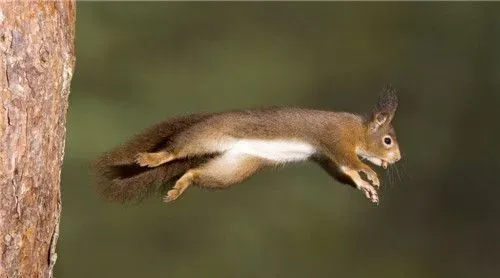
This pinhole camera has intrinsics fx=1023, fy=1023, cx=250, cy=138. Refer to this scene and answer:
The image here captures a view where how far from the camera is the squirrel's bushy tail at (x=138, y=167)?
10.1ft

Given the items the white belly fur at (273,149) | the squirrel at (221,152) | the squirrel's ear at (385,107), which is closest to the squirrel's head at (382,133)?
the squirrel's ear at (385,107)

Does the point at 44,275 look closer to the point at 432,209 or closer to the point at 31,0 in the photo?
the point at 31,0

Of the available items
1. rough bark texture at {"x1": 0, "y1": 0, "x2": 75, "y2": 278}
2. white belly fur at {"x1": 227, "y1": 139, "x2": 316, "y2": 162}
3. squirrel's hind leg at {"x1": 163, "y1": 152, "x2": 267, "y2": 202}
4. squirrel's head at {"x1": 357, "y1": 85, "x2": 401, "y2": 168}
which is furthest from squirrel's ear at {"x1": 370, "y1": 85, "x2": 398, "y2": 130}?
rough bark texture at {"x1": 0, "y1": 0, "x2": 75, "y2": 278}

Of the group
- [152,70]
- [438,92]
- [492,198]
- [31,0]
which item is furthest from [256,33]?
[31,0]

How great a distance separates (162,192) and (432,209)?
5.13 metres

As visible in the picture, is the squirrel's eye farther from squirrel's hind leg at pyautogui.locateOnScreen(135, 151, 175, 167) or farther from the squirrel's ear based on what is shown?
squirrel's hind leg at pyautogui.locateOnScreen(135, 151, 175, 167)

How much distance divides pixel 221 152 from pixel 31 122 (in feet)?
A: 2.17

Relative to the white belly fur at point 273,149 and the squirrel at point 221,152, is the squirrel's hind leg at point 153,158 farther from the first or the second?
the white belly fur at point 273,149

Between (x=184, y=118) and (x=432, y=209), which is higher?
(x=184, y=118)

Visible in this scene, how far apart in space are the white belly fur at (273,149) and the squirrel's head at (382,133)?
0.85 ft

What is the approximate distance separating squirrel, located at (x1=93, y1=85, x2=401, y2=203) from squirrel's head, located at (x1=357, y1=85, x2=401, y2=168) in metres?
0.13

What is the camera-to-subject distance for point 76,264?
26.8ft

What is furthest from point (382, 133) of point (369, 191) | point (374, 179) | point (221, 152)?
point (221, 152)

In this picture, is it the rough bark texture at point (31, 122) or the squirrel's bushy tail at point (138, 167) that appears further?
the squirrel's bushy tail at point (138, 167)
